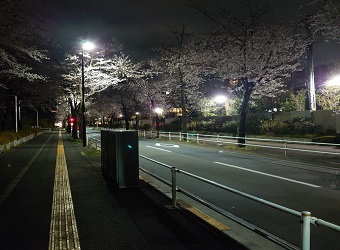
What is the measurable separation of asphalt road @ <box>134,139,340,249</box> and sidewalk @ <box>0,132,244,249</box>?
124 centimetres

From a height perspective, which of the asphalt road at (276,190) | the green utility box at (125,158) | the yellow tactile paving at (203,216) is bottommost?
the asphalt road at (276,190)

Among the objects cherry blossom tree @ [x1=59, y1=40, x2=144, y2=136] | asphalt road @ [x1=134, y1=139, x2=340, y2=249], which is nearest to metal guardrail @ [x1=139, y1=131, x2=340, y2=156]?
asphalt road @ [x1=134, y1=139, x2=340, y2=249]

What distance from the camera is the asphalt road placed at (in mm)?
5512

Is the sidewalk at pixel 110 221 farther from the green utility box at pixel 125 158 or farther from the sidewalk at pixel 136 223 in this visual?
the green utility box at pixel 125 158

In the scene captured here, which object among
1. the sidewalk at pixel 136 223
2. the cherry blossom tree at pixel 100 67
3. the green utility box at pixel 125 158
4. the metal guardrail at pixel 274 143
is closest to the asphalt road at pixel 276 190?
the metal guardrail at pixel 274 143

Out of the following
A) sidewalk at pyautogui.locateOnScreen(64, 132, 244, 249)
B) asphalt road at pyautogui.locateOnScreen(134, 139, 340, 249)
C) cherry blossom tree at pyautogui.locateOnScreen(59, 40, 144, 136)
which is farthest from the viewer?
cherry blossom tree at pyautogui.locateOnScreen(59, 40, 144, 136)

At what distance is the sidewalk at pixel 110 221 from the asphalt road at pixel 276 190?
1.24 meters

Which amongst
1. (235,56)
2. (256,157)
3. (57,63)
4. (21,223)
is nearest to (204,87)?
(57,63)

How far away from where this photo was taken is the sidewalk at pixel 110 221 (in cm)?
474

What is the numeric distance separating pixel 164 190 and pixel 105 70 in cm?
2234

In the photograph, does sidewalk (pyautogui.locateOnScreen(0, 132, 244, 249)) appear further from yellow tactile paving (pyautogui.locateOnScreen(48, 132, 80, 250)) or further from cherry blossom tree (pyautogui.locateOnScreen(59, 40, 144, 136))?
cherry blossom tree (pyautogui.locateOnScreen(59, 40, 144, 136))

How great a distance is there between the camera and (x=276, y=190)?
8.57 meters

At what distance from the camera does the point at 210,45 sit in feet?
71.2

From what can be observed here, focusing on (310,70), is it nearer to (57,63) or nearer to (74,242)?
(57,63)
